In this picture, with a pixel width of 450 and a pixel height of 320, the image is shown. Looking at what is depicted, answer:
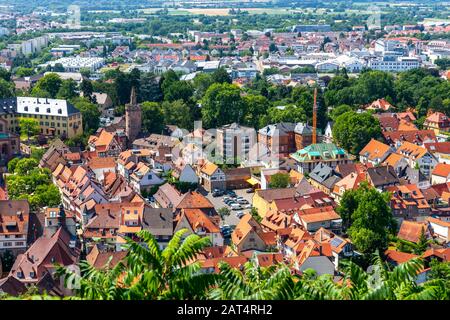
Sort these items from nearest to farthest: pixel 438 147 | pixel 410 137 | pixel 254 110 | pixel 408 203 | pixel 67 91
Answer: pixel 408 203 < pixel 438 147 < pixel 410 137 < pixel 254 110 < pixel 67 91

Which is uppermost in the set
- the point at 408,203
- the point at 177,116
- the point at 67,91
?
the point at 67,91

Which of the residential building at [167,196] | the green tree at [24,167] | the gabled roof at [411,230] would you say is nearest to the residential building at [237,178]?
the residential building at [167,196]

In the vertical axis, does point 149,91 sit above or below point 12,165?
above

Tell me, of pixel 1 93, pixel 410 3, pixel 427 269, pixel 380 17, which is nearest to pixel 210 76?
pixel 1 93

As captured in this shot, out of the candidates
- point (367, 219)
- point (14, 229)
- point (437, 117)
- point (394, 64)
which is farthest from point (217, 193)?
point (394, 64)

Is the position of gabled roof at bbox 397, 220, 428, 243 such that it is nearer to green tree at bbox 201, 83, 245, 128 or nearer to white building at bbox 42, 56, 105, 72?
green tree at bbox 201, 83, 245, 128

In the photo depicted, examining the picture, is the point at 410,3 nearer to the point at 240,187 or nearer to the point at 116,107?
the point at 116,107

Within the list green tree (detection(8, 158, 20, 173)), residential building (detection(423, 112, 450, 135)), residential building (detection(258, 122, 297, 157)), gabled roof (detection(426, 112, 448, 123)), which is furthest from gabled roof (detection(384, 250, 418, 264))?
gabled roof (detection(426, 112, 448, 123))

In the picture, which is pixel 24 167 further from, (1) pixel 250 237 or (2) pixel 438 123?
(2) pixel 438 123
